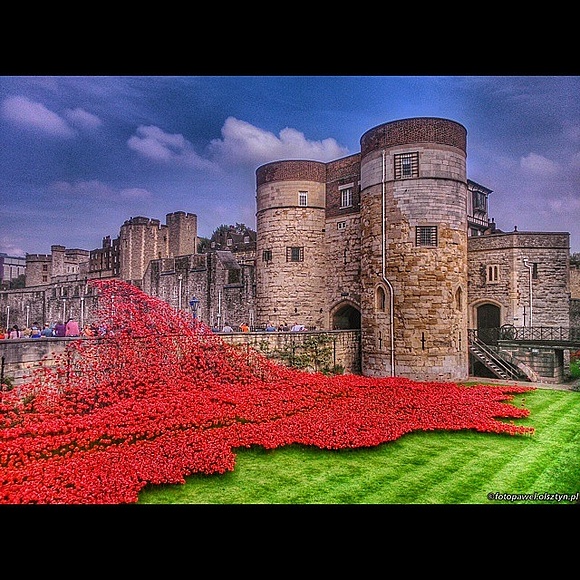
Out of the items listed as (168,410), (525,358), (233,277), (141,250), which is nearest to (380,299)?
(525,358)

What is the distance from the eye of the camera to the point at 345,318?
535 inches

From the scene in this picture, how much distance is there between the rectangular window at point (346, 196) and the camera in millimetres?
13039

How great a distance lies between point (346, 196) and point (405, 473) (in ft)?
29.6

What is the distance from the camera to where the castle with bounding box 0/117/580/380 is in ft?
34.5

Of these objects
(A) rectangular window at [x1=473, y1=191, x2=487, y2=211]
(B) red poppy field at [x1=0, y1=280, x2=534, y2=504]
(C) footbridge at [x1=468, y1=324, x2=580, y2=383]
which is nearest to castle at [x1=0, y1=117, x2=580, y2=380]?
(A) rectangular window at [x1=473, y1=191, x2=487, y2=211]

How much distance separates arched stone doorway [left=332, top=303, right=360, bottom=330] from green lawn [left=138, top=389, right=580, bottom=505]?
21.6 ft

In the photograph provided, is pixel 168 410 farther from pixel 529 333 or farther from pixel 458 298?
pixel 529 333

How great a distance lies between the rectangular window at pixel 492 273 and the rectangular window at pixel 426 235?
5.20m

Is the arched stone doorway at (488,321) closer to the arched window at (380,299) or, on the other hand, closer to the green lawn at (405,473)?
the arched window at (380,299)

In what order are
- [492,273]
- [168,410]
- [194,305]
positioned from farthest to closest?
[492,273] < [194,305] < [168,410]

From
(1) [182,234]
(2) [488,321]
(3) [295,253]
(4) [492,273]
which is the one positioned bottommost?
(2) [488,321]
